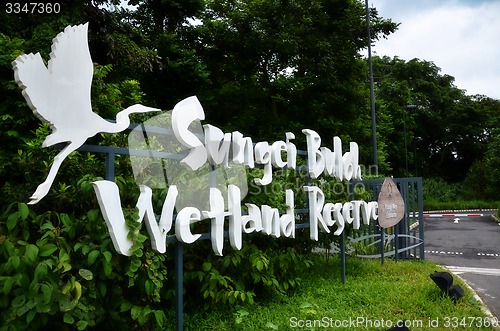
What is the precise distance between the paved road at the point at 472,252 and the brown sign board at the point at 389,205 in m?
1.51

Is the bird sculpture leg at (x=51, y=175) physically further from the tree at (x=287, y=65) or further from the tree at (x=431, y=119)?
the tree at (x=431, y=119)

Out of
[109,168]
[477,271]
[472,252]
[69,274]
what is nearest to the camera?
[69,274]

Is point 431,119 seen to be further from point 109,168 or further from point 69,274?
point 69,274

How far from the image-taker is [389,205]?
728 cm

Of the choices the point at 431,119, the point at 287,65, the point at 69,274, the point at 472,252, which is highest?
the point at 431,119

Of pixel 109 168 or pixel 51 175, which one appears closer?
pixel 51 175

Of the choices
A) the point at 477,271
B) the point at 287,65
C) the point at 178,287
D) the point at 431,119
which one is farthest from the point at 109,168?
the point at 431,119

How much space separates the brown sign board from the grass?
3.74 ft

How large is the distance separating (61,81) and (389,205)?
5.86 meters

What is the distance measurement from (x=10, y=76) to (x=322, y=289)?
17.1 ft

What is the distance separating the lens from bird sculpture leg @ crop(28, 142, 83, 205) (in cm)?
272

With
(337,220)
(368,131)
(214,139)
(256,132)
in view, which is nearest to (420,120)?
(368,131)

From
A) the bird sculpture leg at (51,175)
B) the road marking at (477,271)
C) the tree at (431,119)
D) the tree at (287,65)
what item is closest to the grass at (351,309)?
the road marking at (477,271)

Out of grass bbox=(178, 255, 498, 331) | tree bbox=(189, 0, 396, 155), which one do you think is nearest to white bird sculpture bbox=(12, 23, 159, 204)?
grass bbox=(178, 255, 498, 331)
